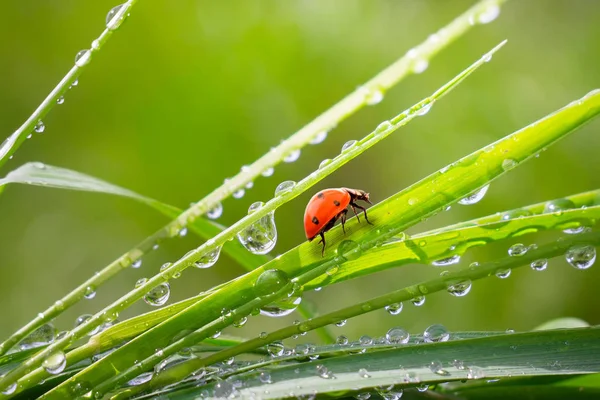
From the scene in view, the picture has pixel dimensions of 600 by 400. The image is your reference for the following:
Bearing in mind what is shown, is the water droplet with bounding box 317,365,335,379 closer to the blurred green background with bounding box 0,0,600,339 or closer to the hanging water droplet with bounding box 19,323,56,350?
the hanging water droplet with bounding box 19,323,56,350

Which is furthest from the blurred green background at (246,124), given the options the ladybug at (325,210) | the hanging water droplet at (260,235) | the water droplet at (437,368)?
the water droplet at (437,368)

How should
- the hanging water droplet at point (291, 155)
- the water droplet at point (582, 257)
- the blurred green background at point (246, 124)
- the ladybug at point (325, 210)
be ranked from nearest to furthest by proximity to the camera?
the hanging water droplet at point (291, 155)
the water droplet at point (582, 257)
the ladybug at point (325, 210)
the blurred green background at point (246, 124)

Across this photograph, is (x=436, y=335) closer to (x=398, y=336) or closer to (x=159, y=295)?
(x=398, y=336)

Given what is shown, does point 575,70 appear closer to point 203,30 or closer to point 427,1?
point 427,1

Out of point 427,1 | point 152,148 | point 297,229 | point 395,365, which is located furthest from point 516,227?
point 427,1

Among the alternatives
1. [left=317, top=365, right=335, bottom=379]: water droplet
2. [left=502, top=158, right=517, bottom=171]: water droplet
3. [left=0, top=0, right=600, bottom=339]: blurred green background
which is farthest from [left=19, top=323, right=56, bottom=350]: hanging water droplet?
[left=0, top=0, right=600, bottom=339]: blurred green background

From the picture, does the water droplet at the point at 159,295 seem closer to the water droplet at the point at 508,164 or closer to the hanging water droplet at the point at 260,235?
the hanging water droplet at the point at 260,235
